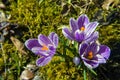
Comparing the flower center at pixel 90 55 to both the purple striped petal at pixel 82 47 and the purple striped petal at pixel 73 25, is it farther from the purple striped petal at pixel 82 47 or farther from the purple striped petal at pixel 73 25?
the purple striped petal at pixel 73 25

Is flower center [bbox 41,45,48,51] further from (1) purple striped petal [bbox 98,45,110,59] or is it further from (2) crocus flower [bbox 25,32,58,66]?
(1) purple striped petal [bbox 98,45,110,59]

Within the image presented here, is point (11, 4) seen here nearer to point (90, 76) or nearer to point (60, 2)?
point (60, 2)

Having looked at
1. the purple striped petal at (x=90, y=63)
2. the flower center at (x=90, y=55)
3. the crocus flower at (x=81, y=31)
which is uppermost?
the crocus flower at (x=81, y=31)

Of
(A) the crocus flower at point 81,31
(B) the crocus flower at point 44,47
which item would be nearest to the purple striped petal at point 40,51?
(B) the crocus flower at point 44,47

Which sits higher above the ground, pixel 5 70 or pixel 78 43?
pixel 78 43

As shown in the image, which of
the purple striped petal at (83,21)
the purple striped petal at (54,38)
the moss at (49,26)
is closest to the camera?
the purple striped petal at (54,38)

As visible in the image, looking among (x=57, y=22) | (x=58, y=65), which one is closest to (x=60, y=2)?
(x=57, y=22)

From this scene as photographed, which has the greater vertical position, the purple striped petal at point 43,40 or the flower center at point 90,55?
the purple striped petal at point 43,40

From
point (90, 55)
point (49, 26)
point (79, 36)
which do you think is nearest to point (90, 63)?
point (90, 55)
